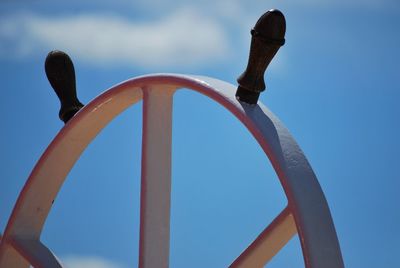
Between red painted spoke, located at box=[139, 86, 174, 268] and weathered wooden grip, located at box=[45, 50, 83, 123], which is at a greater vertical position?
weathered wooden grip, located at box=[45, 50, 83, 123]

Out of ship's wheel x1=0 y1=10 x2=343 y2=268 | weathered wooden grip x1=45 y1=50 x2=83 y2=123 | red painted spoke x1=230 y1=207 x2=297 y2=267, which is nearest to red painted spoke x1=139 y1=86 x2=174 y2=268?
ship's wheel x1=0 y1=10 x2=343 y2=268

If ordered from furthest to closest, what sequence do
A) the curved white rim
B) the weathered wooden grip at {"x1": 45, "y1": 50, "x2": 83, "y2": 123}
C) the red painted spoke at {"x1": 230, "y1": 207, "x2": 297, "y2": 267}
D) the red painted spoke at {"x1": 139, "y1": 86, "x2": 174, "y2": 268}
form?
1. the weathered wooden grip at {"x1": 45, "y1": 50, "x2": 83, "y2": 123}
2. the red painted spoke at {"x1": 139, "y1": 86, "x2": 174, "y2": 268}
3. the red painted spoke at {"x1": 230, "y1": 207, "x2": 297, "y2": 267}
4. the curved white rim

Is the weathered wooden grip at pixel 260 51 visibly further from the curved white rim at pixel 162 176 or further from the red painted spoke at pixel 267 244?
the red painted spoke at pixel 267 244

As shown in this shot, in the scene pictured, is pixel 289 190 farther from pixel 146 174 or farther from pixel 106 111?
pixel 106 111

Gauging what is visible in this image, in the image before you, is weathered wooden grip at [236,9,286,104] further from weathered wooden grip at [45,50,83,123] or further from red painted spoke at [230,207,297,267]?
weathered wooden grip at [45,50,83,123]

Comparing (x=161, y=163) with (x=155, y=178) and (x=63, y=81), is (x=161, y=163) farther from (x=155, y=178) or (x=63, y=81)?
(x=63, y=81)

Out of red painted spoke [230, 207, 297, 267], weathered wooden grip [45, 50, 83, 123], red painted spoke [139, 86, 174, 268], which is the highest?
weathered wooden grip [45, 50, 83, 123]

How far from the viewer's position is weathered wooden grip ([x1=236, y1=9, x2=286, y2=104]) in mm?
4090

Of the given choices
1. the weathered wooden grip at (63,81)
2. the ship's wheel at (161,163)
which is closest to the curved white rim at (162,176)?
the ship's wheel at (161,163)

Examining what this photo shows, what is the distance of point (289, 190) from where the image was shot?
12.8 ft

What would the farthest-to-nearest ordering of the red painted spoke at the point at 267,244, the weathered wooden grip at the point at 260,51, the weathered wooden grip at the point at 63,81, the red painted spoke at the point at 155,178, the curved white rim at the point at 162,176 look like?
the weathered wooden grip at the point at 63,81 → the red painted spoke at the point at 155,178 → the red painted spoke at the point at 267,244 → the weathered wooden grip at the point at 260,51 → the curved white rim at the point at 162,176

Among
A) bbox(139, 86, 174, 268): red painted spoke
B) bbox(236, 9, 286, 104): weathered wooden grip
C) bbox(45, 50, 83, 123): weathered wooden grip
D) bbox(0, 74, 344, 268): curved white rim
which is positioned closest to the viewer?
bbox(0, 74, 344, 268): curved white rim

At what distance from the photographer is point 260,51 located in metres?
4.14

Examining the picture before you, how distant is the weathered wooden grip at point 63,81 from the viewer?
5.33 metres
